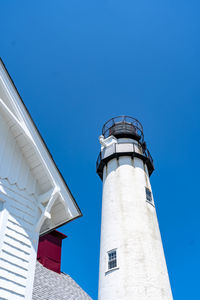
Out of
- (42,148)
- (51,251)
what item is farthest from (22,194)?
(51,251)

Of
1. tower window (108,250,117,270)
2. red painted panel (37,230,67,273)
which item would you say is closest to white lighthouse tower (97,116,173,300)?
tower window (108,250,117,270)

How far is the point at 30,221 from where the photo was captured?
6.66 m

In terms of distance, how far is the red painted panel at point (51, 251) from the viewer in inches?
672

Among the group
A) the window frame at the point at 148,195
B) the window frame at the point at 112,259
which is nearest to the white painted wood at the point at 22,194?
the window frame at the point at 112,259

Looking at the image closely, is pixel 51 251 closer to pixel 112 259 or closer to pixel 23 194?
pixel 112 259

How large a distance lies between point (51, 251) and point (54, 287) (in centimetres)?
487

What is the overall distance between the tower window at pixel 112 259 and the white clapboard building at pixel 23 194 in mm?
8723

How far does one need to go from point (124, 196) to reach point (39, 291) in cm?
775

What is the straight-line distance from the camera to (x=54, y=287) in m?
13.7

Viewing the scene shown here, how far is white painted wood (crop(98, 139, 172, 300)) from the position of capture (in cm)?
1386

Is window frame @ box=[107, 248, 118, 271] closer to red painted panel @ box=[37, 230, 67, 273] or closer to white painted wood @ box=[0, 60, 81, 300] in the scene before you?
red painted panel @ box=[37, 230, 67, 273]

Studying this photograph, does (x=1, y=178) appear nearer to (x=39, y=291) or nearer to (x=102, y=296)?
(x=39, y=291)

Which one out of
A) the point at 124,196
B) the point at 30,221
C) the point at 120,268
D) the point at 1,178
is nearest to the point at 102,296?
the point at 120,268

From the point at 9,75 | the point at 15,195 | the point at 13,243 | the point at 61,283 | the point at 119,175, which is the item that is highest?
the point at 119,175
